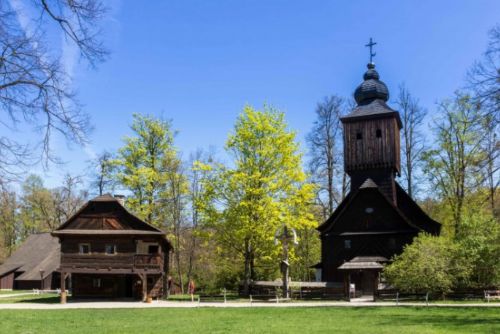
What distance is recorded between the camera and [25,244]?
52250 millimetres

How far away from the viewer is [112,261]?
3225 centimetres

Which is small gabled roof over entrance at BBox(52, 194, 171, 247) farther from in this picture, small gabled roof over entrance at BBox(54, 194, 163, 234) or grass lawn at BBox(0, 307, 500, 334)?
grass lawn at BBox(0, 307, 500, 334)

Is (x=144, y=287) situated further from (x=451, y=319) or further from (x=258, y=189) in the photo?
(x=451, y=319)

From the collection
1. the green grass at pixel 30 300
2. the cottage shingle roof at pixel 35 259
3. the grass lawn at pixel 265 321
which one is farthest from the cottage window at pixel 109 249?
the cottage shingle roof at pixel 35 259

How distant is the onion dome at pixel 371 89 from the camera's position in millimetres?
39594

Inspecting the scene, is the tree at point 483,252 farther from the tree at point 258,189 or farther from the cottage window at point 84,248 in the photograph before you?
the cottage window at point 84,248

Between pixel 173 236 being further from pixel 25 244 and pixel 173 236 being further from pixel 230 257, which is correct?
pixel 25 244

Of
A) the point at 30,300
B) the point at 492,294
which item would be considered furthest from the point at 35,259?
the point at 492,294

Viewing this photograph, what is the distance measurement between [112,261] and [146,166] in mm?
9773

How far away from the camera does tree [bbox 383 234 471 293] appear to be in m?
27.8

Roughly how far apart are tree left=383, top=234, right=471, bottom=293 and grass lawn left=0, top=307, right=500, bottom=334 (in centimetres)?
543

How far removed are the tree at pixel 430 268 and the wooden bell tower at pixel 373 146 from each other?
7.73 m

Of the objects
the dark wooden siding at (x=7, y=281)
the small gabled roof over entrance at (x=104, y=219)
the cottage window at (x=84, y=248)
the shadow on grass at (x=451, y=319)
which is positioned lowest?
the dark wooden siding at (x=7, y=281)

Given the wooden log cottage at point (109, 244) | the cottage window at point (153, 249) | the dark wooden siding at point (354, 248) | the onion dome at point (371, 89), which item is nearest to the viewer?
the wooden log cottage at point (109, 244)
